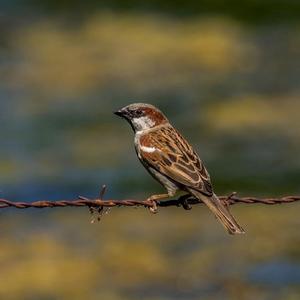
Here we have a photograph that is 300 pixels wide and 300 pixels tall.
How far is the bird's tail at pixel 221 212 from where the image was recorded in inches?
347

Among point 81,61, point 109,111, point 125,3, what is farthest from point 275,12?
point 109,111

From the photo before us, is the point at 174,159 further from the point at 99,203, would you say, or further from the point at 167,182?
the point at 99,203

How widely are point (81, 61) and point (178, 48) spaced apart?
209 cm

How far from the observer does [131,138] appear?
2188 cm

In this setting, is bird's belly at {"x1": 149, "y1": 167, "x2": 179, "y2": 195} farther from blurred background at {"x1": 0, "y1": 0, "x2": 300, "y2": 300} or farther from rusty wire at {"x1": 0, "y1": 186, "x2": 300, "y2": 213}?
blurred background at {"x1": 0, "y1": 0, "x2": 300, "y2": 300}

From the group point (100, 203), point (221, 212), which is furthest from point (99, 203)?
point (221, 212)

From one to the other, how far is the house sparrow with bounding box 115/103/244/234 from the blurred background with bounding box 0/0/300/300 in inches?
226

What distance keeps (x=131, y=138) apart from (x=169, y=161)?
12541 mm

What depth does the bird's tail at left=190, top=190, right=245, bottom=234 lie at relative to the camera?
28.9ft

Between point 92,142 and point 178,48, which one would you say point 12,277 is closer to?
point 92,142

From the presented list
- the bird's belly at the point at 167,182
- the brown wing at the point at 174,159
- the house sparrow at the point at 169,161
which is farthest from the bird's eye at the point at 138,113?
the bird's belly at the point at 167,182

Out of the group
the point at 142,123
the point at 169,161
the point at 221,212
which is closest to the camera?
the point at 221,212

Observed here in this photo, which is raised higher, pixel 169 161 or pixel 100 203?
pixel 100 203

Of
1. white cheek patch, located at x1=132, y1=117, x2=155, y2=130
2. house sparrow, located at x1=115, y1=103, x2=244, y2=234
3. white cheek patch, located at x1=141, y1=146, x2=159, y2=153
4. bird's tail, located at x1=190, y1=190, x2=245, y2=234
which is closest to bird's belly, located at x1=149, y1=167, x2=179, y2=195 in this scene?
house sparrow, located at x1=115, y1=103, x2=244, y2=234
